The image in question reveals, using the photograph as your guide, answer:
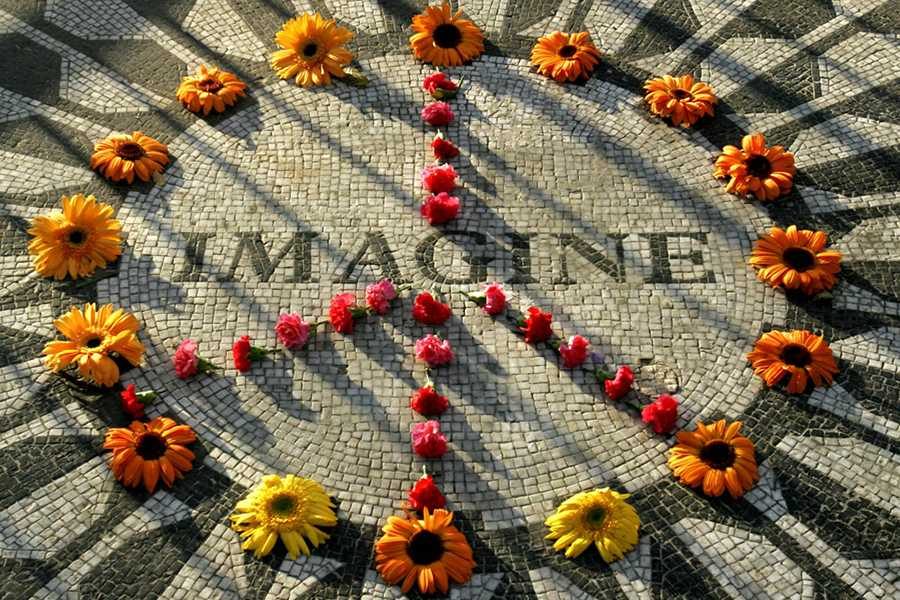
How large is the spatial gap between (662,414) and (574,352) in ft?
5.83

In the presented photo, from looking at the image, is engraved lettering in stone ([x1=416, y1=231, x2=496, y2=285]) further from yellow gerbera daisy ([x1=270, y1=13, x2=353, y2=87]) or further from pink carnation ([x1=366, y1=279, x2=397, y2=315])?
yellow gerbera daisy ([x1=270, y1=13, x2=353, y2=87])

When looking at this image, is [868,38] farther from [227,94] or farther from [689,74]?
[227,94]

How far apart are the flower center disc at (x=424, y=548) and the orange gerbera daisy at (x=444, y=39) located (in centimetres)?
1094

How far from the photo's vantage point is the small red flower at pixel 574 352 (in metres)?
18.1

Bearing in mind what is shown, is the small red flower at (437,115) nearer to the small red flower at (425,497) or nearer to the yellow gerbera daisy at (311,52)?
the yellow gerbera daisy at (311,52)

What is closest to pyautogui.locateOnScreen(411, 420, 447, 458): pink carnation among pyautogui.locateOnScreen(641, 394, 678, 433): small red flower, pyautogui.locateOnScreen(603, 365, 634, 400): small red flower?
pyautogui.locateOnScreen(603, 365, 634, 400): small red flower

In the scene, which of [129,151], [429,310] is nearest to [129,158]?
[129,151]

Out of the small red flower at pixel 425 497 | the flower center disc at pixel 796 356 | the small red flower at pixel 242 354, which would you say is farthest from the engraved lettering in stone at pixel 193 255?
the flower center disc at pixel 796 356

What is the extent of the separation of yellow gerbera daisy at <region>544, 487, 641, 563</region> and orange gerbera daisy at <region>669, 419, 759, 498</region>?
1207 millimetres

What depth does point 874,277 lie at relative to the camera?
63.7ft

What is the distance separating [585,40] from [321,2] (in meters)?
5.85

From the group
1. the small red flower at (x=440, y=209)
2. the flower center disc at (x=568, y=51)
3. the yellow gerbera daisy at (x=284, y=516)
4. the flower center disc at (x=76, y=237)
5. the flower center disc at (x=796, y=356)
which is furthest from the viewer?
the flower center disc at (x=568, y=51)

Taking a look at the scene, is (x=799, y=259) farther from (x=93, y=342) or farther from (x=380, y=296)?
(x=93, y=342)

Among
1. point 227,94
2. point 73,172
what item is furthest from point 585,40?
point 73,172
